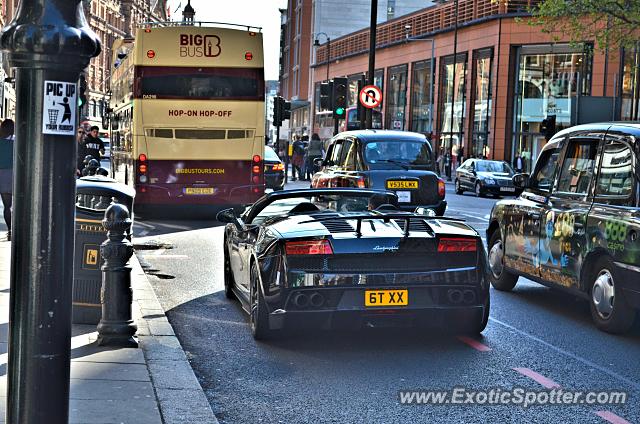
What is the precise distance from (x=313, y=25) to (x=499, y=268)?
105 metres

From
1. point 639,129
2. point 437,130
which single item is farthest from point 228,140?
point 437,130

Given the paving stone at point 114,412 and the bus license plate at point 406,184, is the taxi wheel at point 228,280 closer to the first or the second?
the paving stone at point 114,412

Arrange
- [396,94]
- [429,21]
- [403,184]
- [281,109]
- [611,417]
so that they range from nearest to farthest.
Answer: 1. [611,417]
2. [403,184]
3. [281,109]
4. [429,21]
5. [396,94]

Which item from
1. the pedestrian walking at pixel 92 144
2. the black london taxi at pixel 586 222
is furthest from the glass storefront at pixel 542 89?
the black london taxi at pixel 586 222

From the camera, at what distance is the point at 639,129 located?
9320 millimetres

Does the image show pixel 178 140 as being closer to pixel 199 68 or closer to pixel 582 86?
pixel 199 68

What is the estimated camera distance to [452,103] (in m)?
66.9

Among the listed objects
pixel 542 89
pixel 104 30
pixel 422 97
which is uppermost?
pixel 104 30

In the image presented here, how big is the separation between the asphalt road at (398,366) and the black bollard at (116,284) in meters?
0.55

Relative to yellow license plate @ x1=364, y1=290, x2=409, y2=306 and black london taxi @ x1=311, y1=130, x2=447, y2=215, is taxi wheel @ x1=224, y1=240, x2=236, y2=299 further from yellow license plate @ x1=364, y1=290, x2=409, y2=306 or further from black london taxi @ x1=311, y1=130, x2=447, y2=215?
black london taxi @ x1=311, y1=130, x2=447, y2=215

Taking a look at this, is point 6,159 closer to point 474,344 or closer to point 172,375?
point 474,344

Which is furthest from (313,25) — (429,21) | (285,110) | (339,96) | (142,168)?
(142,168)

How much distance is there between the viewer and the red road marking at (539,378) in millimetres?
7207

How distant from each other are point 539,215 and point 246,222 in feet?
9.34
